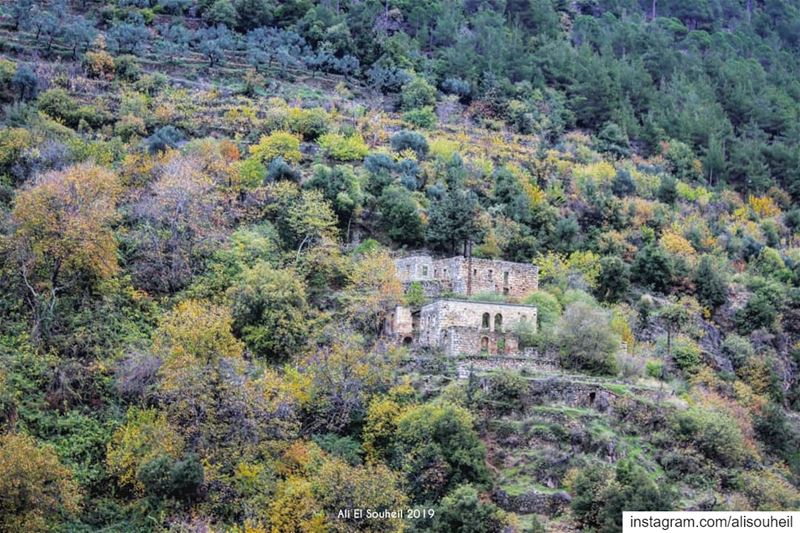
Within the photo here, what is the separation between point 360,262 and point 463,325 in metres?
8.91

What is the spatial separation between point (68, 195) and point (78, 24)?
1642 inches

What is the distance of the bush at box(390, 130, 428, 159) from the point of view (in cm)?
8531

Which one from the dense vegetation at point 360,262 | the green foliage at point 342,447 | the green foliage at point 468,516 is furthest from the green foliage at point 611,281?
the green foliage at point 468,516

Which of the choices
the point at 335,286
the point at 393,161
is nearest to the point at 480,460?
the point at 335,286

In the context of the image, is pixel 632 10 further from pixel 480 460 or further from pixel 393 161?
pixel 480 460

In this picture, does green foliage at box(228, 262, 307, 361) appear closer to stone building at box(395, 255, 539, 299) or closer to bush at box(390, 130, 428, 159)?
stone building at box(395, 255, 539, 299)

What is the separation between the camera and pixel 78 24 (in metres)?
94.9

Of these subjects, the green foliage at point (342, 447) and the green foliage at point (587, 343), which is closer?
the green foliage at point (342, 447)

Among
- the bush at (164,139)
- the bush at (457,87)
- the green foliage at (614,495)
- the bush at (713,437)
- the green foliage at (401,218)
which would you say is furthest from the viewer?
the bush at (457,87)

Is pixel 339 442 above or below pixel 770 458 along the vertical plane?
above

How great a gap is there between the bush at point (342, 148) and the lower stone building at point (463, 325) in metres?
21.7

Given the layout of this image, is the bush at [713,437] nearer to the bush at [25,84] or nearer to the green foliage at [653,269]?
the green foliage at [653,269]

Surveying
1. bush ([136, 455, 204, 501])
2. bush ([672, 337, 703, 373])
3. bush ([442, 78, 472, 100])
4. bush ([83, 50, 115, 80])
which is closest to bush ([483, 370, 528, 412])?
bush ([136, 455, 204, 501])

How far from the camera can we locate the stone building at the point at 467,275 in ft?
216
